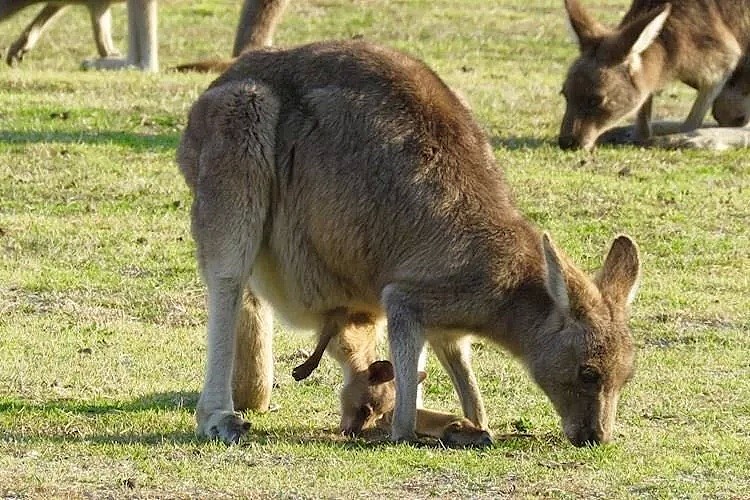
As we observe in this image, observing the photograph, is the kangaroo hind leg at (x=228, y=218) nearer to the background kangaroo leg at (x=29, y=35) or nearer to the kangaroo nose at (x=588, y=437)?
the kangaroo nose at (x=588, y=437)

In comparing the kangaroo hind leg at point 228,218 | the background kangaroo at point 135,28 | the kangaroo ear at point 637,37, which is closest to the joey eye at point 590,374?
the kangaroo hind leg at point 228,218

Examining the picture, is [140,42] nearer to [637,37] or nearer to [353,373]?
[637,37]

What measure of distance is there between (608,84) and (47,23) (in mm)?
6375

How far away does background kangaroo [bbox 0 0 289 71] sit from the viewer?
50.8 feet

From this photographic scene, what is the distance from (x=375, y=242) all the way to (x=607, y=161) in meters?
6.58

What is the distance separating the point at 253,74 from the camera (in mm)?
7520

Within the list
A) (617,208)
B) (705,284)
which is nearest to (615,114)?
(617,208)

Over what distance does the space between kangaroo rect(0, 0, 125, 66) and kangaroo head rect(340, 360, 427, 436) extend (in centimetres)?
1033

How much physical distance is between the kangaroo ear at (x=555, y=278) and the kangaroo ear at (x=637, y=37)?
6931mm

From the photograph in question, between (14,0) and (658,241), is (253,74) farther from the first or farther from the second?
(14,0)

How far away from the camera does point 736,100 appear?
48.6ft

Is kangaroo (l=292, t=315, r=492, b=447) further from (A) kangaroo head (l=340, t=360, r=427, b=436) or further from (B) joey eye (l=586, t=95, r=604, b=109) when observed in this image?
(B) joey eye (l=586, t=95, r=604, b=109)

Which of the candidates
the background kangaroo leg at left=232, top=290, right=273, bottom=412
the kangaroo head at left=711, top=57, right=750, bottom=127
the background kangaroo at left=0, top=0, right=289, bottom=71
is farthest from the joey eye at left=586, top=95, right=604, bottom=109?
the background kangaroo leg at left=232, top=290, right=273, bottom=412

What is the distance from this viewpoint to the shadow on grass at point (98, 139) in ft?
43.3
